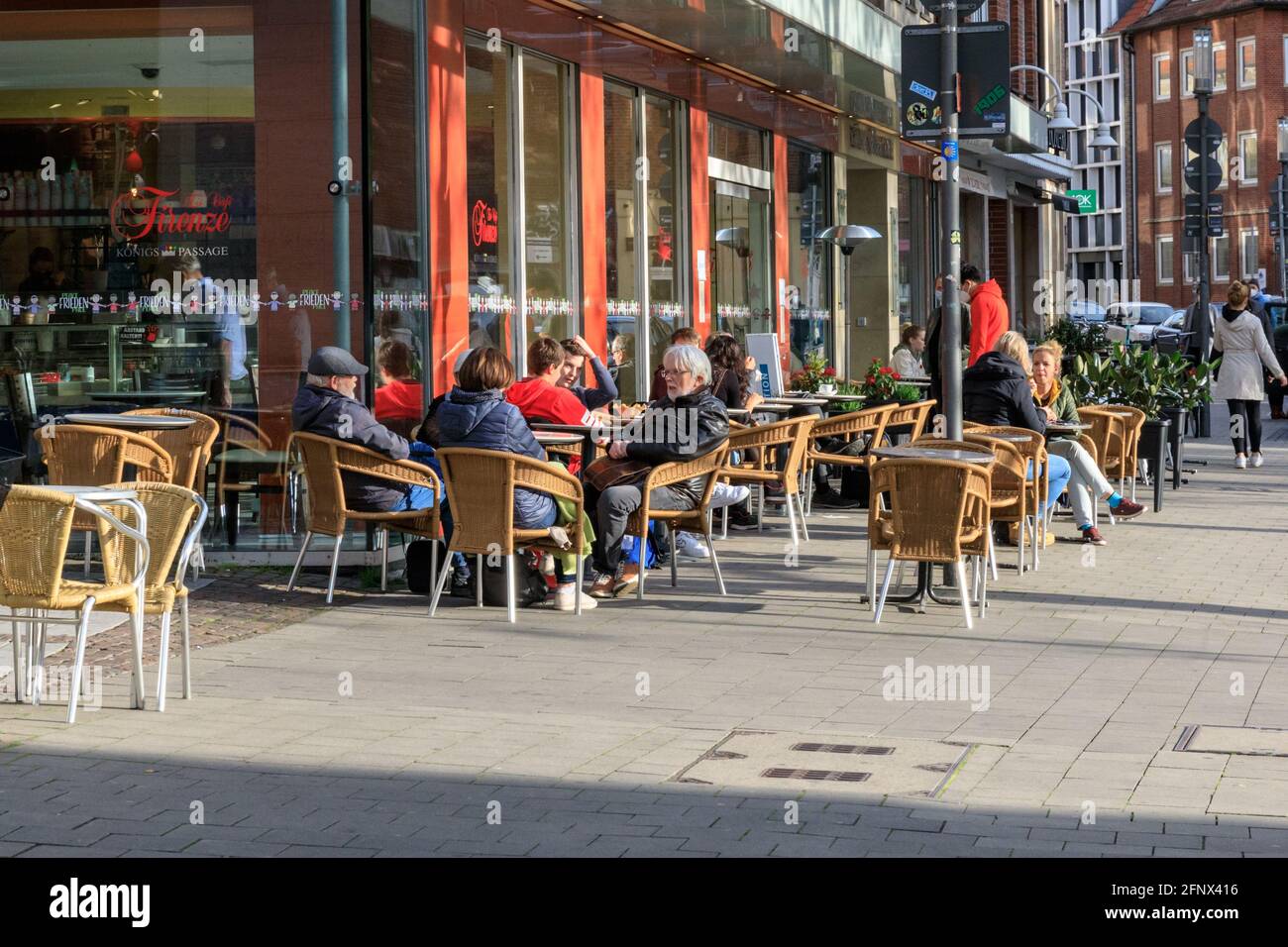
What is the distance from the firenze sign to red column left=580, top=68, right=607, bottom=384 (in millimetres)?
4479

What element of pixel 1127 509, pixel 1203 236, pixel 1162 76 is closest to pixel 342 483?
pixel 1127 509

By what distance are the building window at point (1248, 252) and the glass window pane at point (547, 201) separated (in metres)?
71.2

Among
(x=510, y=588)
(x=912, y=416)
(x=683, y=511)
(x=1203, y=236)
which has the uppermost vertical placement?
(x=1203, y=236)

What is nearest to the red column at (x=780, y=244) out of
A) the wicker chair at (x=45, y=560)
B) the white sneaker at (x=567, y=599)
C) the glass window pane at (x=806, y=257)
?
the glass window pane at (x=806, y=257)

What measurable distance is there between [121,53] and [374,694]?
6191 millimetres

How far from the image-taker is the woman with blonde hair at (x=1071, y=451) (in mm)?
12680

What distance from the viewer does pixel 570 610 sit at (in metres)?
9.75

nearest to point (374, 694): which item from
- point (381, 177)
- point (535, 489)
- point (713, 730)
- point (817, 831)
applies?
point (713, 730)

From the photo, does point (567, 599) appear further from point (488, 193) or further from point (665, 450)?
point (488, 193)

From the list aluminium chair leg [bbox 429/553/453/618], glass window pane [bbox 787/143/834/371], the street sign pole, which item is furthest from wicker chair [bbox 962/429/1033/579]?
glass window pane [bbox 787/143/834/371]

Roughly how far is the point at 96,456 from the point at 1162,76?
85.4 m

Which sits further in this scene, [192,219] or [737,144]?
[737,144]

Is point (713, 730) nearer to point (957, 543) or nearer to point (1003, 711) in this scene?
point (1003, 711)

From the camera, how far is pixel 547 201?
49.3ft
